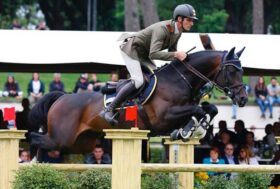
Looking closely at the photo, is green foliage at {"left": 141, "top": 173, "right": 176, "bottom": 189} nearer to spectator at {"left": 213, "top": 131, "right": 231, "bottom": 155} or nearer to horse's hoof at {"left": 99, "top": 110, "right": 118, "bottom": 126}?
horse's hoof at {"left": 99, "top": 110, "right": 118, "bottom": 126}

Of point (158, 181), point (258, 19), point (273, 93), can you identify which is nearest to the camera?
point (158, 181)

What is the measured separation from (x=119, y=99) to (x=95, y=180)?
214 centimetres

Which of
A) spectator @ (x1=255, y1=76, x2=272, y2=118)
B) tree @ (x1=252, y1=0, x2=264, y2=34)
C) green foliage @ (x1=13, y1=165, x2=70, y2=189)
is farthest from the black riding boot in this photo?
tree @ (x1=252, y1=0, x2=264, y2=34)

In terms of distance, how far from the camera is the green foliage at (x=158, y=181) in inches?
436

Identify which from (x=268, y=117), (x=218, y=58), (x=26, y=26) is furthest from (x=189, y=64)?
(x=26, y=26)

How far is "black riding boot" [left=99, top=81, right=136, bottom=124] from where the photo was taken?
1258 cm

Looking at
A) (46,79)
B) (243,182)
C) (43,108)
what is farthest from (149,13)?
(243,182)

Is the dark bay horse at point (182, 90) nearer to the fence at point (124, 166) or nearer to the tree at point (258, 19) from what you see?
the fence at point (124, 166)

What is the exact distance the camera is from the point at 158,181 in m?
11.1

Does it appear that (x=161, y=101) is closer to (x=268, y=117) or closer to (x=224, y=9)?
(x=268, y=117)

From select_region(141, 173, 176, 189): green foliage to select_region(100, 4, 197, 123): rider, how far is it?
1.46 meters

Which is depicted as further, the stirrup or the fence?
the stirrup

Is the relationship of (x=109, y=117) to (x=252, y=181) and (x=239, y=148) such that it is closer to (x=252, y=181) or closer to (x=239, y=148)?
(x=252, y=181)

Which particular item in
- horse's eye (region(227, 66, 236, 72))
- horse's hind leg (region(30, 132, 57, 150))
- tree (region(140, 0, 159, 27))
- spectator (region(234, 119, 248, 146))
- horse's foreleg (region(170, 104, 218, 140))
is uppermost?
tree (region(140, 0, 159, 27))
